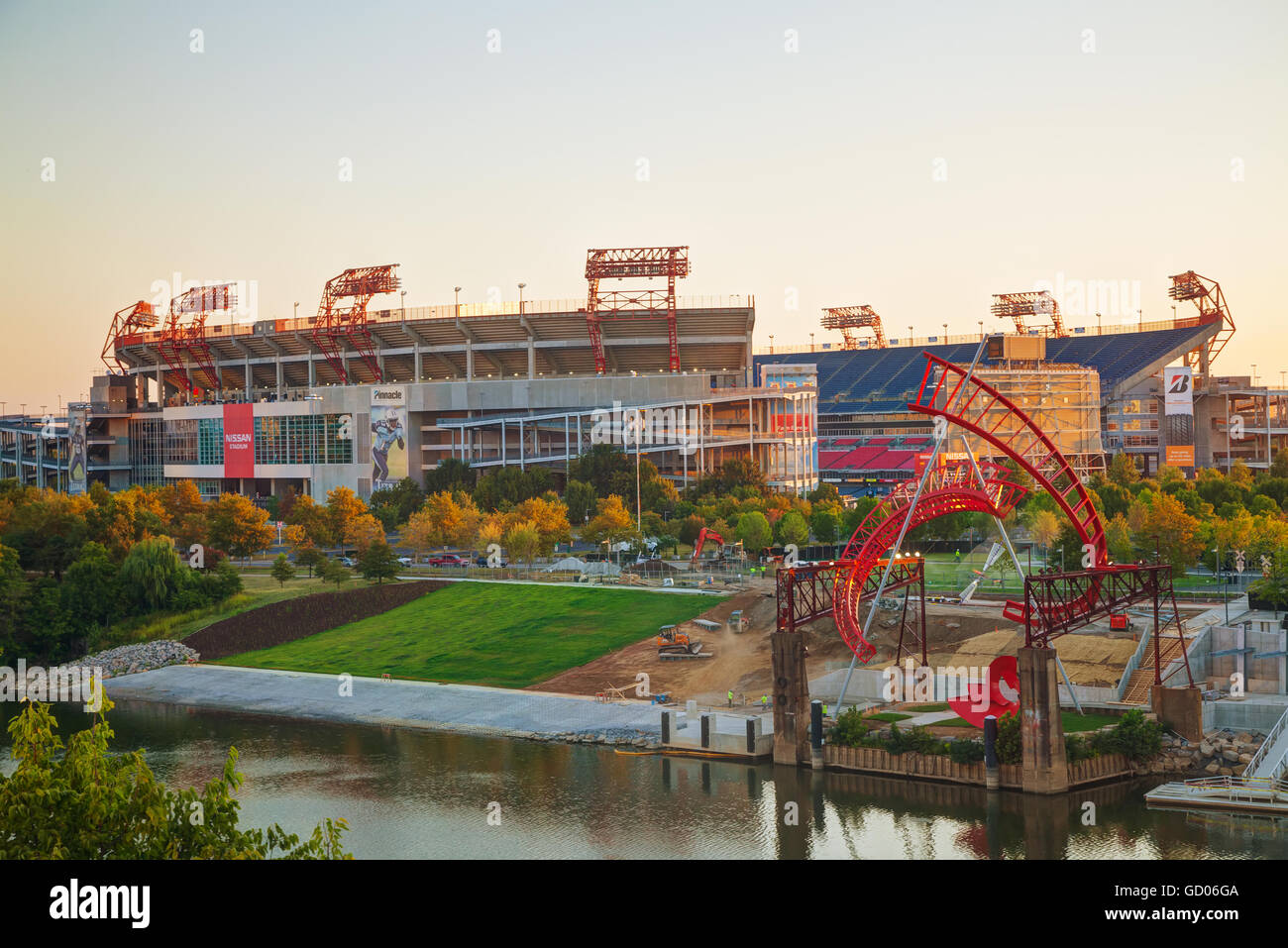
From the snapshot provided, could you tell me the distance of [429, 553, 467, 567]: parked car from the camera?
272ft

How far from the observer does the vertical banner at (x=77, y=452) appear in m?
135

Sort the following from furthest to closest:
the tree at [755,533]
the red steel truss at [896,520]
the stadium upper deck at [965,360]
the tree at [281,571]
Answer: the stadium upper deck at [965,360], the tree at [281,571], the tree at [755,533], the red steel truss at [896,520]

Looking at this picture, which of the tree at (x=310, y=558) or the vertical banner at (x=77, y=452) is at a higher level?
the vertical banner at (x=77, y=452)

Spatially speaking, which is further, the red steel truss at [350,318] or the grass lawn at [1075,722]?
the red steel truss at [350,318]

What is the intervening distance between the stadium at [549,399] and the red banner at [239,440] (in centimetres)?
21

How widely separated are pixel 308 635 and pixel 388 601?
5.22 metres

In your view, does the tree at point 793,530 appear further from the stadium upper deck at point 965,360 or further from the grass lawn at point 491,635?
the stadium upper deck at point 965,360

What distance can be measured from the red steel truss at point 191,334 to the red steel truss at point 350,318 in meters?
8.77

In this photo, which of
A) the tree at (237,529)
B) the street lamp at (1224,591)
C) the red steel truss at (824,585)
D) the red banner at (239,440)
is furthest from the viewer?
the red banner at (239,440)

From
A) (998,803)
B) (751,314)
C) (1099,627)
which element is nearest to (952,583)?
(1099,627)

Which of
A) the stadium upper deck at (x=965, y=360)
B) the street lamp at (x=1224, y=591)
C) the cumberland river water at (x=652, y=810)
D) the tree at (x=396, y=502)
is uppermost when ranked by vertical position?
the stadium upper deck at (x=965, y=360)

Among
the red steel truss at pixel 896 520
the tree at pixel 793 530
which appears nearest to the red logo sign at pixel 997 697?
the red steel truss at pixel 896 520

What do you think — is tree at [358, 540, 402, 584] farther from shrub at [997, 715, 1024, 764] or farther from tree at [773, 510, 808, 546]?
shrub at [997, 715, 1024, 764]
